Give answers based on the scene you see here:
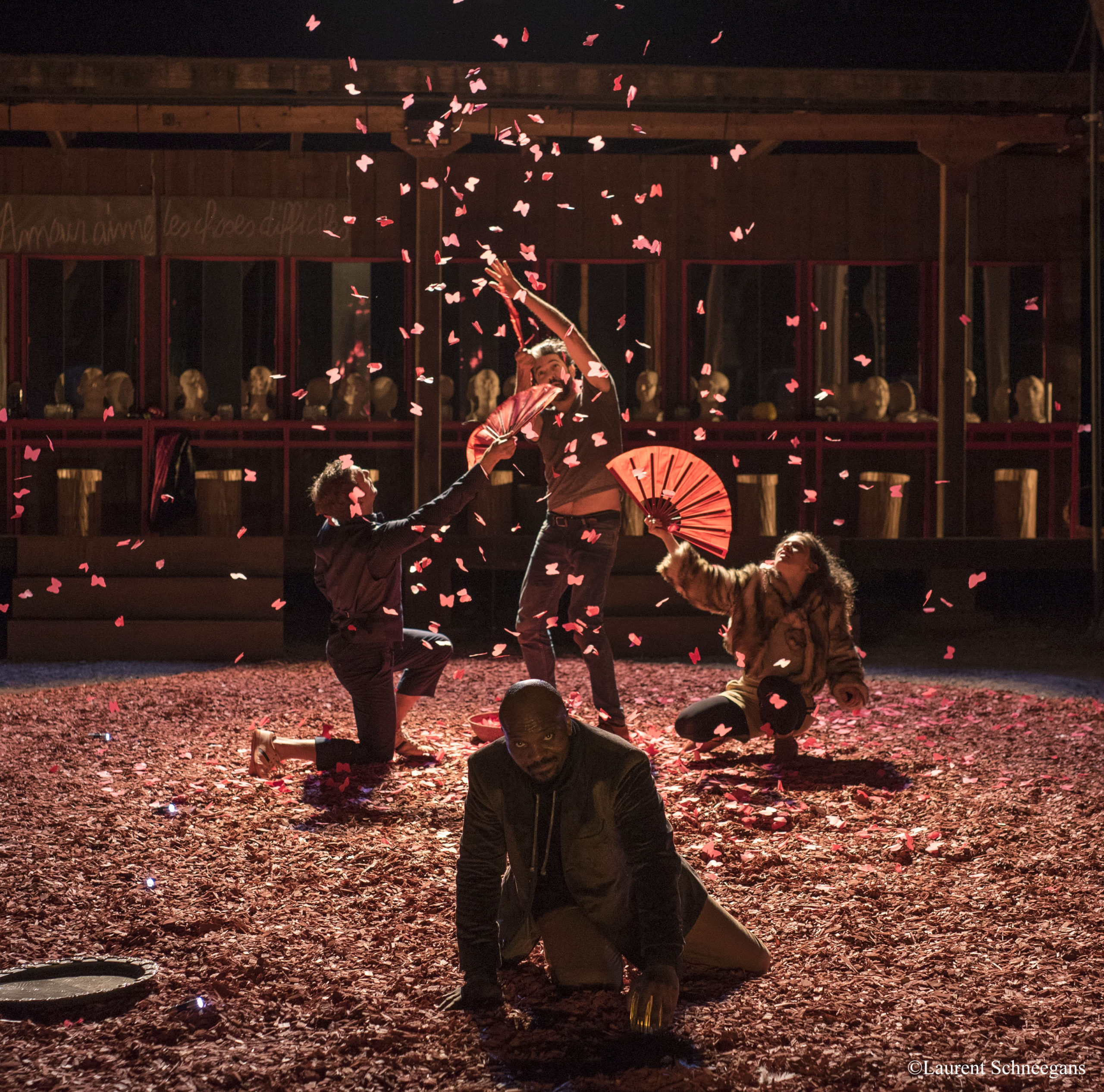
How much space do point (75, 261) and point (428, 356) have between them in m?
4.05

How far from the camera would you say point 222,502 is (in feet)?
40.7

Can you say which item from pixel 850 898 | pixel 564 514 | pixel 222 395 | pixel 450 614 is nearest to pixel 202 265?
pixel 222 395

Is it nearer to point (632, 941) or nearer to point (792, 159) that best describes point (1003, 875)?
point (632, 941)

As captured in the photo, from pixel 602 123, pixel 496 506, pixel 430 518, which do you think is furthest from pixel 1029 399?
pixel 430 518

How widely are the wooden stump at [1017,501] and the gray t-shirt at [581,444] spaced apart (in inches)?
293

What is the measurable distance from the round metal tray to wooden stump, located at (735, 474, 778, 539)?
9.20 metres

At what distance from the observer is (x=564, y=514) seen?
21.2 ft

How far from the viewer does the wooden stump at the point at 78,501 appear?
12461mm

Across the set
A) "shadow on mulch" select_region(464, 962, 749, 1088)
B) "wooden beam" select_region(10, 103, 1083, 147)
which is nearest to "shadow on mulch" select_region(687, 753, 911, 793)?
"shadow on mulch" select_region(464, 962, 749, 1088)

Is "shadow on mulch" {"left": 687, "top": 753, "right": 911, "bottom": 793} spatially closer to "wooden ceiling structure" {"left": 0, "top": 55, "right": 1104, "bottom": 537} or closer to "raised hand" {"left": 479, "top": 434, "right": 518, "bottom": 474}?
"raised hand" {"left": 479, "top": 434, "right": 518, "bottom": 474}

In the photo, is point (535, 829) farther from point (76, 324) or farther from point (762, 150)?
point (76, 324)

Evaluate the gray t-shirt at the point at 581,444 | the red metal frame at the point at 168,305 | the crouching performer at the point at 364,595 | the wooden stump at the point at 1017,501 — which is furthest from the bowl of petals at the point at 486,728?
the wooden stump at the point at 1017,501

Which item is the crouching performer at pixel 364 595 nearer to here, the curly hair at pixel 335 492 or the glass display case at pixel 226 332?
the curly hair at pixel 335 492

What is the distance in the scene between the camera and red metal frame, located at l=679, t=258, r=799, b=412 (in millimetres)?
13188
